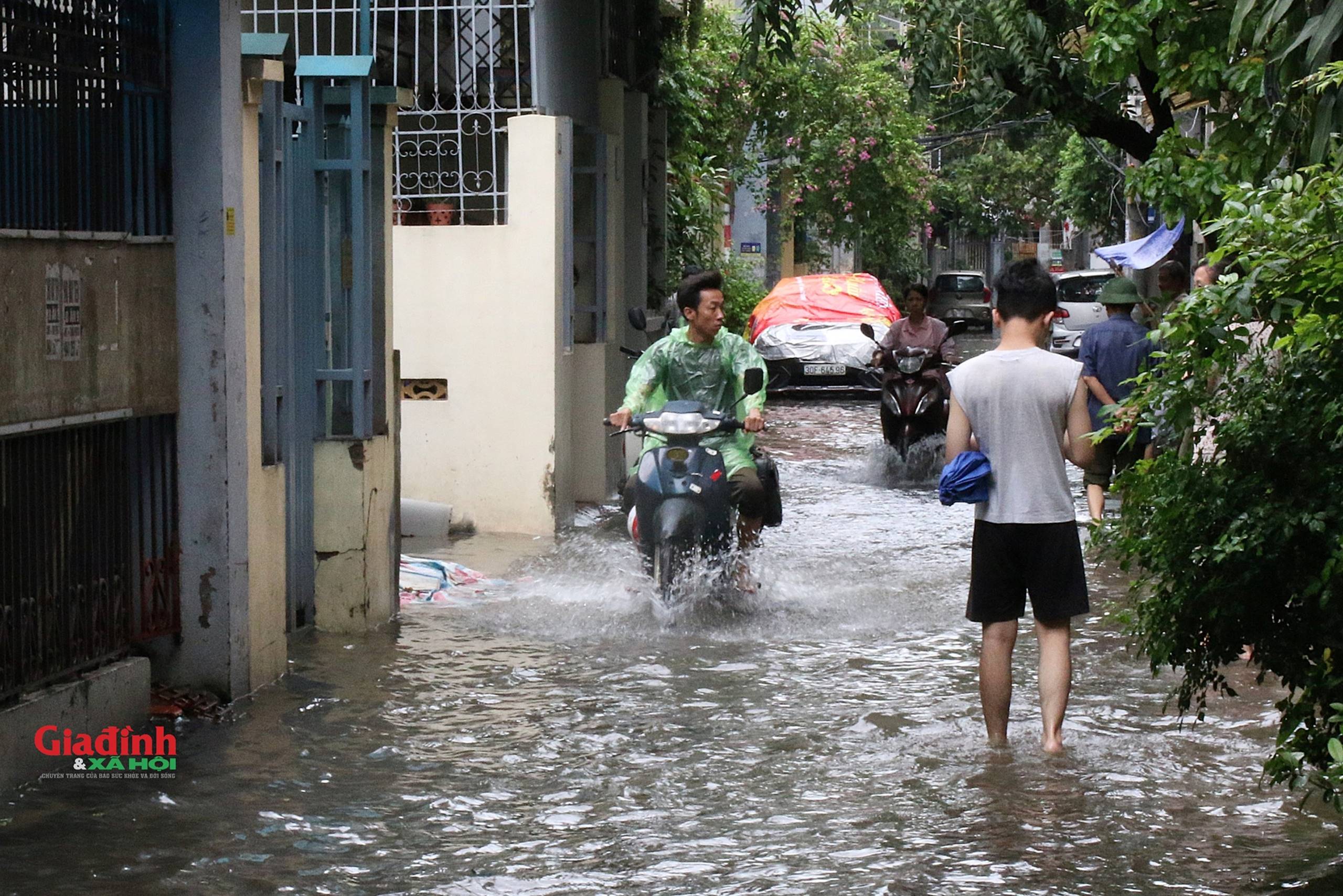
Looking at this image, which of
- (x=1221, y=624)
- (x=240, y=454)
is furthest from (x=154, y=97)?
(x=1221, y=624)

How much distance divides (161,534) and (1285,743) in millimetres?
4001

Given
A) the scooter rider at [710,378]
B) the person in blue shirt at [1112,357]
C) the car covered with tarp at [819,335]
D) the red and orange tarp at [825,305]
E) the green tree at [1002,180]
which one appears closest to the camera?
the scooter rider at [710,378]

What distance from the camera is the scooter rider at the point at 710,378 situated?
852 centimetres

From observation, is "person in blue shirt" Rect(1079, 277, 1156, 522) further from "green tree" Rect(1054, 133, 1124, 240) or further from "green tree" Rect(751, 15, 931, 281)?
"green tree" Rect(1054, 133, 1124, 240)

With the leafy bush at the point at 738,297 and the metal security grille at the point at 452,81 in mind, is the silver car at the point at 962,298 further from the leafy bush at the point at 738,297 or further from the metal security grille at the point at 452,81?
the metal security grille at the point at 452,81

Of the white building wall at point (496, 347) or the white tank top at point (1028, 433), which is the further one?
the white building wall at point (496, 347)

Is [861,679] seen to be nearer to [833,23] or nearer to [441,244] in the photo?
[441,244]

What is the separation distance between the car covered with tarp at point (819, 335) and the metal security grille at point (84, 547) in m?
16.3

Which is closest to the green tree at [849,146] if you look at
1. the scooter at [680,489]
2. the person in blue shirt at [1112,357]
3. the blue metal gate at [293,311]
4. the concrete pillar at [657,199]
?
the concrete pillar at [657,199]

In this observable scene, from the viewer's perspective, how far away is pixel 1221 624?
14.6 feet

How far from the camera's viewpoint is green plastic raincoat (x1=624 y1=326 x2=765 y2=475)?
864cm

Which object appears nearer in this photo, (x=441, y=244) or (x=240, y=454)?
(x=240, y=454)

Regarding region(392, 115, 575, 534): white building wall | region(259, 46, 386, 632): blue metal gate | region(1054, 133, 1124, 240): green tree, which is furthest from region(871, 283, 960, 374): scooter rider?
region(1054, 133, 1124, 240): green tree

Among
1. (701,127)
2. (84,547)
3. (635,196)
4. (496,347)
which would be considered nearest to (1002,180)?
(701,127)
